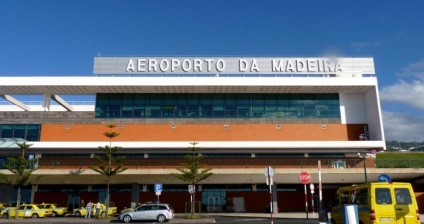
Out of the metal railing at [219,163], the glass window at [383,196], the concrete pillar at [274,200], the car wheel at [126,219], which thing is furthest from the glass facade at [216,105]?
the glass window at [383,196]

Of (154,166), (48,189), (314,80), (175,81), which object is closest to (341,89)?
(314,80)

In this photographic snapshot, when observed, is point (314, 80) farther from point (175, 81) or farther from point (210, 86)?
point (175, 81)

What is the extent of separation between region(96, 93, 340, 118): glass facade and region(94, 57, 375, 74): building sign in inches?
130

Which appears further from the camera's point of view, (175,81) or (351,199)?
(175,81)

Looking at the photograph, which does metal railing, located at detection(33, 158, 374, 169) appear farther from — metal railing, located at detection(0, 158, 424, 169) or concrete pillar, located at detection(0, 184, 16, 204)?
concrete pillar, located at detection(0, 184, 16, 204)

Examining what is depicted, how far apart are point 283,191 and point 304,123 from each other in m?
8.84

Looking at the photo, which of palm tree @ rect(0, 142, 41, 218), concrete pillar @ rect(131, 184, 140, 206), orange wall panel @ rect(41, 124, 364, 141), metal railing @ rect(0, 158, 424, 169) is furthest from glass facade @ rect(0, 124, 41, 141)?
concrete pillar @ rect(131, 184, 140, 206)

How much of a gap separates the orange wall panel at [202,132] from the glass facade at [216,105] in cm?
139

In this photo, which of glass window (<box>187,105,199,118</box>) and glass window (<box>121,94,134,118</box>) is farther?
glass window (<box>187,105,199,118</box>)

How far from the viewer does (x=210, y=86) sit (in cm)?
4247

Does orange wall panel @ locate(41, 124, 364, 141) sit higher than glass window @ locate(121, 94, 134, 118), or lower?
lower

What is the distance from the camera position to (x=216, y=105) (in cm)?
4459

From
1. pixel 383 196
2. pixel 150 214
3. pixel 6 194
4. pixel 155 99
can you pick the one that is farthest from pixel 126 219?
pixel 6 194

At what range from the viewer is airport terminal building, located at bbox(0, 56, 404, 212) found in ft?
137
